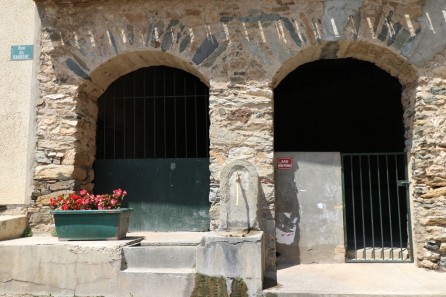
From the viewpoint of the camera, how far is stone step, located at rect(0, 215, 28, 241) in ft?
16.2

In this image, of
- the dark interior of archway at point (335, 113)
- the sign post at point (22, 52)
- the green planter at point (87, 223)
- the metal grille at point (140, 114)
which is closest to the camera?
the green planter at point (87, 223)

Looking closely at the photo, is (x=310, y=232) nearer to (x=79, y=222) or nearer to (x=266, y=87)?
(x=266, y=87)

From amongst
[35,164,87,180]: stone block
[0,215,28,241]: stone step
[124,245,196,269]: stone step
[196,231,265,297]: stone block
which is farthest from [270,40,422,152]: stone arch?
[0,215,28,241]: stone step

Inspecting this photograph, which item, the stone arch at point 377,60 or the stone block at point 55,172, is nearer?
the stone arch at point 377,60

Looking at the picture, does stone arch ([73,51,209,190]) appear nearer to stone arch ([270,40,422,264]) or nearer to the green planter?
the green planter

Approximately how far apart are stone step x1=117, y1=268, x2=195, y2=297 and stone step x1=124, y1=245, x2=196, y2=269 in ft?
0.41

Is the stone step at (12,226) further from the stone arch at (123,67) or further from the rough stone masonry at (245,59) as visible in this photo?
the stone arch at (123,67)

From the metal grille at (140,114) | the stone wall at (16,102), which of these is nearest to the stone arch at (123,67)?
the metal grille at (140,114)

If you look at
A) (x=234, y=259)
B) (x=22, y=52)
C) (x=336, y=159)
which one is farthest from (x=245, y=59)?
(x=22, y=52)

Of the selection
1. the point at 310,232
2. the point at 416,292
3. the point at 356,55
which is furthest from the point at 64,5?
the point at 416,292

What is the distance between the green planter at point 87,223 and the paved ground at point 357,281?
1868 millimetres

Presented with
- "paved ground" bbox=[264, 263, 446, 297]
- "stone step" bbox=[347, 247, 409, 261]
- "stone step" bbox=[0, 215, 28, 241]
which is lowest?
"paved ground" bbox=[264, 263, 446, 297]

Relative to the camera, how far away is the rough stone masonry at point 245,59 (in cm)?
510

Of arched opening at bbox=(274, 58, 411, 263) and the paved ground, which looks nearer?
the paved ground
